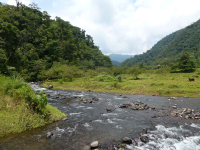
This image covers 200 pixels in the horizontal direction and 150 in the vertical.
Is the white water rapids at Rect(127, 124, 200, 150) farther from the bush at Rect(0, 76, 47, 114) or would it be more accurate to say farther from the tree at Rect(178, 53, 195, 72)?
the tree at Rect(178, 53, 195, 72)

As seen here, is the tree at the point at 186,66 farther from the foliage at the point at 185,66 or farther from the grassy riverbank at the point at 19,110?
the grassy riverbank at the point at 19,110

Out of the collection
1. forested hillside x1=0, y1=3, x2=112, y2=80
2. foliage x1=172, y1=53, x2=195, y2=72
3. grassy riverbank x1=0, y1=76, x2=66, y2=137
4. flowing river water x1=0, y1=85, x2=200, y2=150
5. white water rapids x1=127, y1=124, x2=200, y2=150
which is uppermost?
forested hillside x1=0, y1=3, x2=112, y2=80

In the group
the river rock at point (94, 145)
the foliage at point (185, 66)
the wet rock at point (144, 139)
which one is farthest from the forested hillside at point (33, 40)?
the foliage at point (185, 66)

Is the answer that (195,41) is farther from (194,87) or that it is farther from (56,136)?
(56,136)

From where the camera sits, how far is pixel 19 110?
10.4 metres

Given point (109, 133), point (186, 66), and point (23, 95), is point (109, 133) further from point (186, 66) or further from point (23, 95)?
point (186, 66)

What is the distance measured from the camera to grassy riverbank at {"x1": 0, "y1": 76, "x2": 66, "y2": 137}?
31.5 ft

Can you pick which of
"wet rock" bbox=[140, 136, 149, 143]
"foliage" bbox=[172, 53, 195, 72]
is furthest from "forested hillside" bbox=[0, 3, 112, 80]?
"foliage" bbox=[172, 53, 195, 72]

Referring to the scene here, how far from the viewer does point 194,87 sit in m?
27.2

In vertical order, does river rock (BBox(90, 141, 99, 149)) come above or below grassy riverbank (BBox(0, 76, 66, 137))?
below

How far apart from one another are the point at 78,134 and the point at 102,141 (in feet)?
6.71

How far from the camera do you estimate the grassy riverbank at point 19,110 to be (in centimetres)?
959

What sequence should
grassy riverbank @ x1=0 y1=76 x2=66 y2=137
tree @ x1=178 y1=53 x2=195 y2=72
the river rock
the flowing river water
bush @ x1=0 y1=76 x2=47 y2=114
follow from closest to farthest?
the river rock, the flowing river water, grassy riverbank @ x1=0 y1=76 x2=66 y2=137, bush @ x1=0 y1=76 x2=47 y2=114, tree @ x1=178 y1=53 x2=195 y2=72

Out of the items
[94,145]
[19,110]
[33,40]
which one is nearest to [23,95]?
[19,110]
